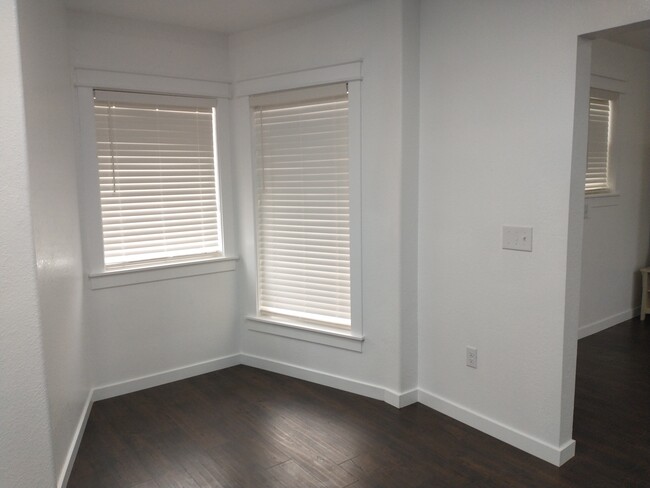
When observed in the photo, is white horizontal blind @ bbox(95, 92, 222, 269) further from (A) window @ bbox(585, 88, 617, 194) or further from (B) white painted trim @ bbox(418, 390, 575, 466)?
(A) window @ bbox(585, 88, 617, 194)

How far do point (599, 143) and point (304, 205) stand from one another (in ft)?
9.12

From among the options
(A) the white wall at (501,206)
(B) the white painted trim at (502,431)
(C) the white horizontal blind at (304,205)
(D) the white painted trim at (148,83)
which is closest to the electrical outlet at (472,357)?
(A) the white wall at (501,206)

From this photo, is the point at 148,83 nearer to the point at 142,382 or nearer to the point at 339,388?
the point at 142,382

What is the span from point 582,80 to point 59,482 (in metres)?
3.06

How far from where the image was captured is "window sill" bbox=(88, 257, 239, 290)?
3.50 meters

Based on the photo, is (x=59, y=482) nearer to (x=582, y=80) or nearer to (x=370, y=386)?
(x=370, y=386)

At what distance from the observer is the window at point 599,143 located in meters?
4.52

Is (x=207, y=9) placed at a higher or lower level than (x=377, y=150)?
higher

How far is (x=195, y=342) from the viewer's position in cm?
396

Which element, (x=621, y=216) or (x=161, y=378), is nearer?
(x=161, y=378)

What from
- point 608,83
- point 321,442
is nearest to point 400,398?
point 321,442

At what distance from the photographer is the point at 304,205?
3.74 m

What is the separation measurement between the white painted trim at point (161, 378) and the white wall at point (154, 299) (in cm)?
3

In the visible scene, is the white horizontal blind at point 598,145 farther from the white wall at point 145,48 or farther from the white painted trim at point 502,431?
the white wall at point 145,48
